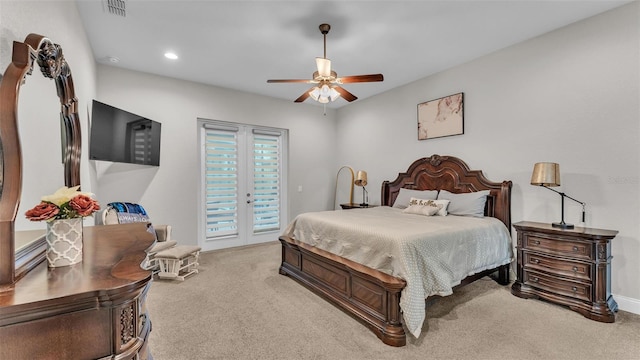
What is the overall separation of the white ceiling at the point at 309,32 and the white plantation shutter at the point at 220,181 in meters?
1.19

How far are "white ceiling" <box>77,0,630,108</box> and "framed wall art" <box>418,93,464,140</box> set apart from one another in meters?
0.51

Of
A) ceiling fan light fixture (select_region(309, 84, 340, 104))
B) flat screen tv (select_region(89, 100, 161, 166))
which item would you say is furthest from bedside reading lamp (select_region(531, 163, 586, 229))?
flat screen tv (select_region(89, 100, 161, 166))

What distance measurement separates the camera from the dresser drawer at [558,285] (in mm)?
2648

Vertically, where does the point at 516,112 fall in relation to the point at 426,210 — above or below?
above

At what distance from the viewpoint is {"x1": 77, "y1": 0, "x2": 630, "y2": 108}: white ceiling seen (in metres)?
2.74

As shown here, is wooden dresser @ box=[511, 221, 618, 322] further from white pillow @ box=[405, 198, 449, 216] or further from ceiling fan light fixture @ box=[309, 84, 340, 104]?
ceiling fan light fixture @ box=[309, 84, 340, 104]

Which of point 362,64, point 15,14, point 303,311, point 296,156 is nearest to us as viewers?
point 15,14

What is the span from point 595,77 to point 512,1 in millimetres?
1256

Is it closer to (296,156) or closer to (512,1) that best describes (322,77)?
(512,1)

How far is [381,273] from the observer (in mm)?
2418

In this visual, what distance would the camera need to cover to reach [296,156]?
5914 mm

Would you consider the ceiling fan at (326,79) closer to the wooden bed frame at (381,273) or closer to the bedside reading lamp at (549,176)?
the wooden bed frame at (381,273)

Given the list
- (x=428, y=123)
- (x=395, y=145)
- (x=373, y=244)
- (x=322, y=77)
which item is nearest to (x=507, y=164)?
(x=428, y=123)

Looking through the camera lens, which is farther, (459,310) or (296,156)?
(296,156)
